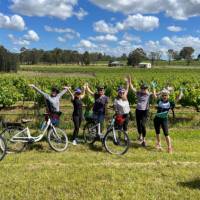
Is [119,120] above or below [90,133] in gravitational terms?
above

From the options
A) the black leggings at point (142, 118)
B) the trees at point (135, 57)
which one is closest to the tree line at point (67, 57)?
the trees at point (135, 57)

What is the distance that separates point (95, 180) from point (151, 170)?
1273 mm

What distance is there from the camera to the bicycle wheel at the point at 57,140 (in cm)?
926

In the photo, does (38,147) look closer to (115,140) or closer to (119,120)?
(115,140)

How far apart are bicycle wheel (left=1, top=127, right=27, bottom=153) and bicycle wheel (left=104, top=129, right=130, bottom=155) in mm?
1967

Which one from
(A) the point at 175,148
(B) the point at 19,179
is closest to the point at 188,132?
(A) the point at 175,148

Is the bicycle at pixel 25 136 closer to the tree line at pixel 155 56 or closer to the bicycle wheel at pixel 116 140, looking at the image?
the bicycle wheel at pixel 116 140

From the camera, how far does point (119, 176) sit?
7.05 metres

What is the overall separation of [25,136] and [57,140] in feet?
2.55

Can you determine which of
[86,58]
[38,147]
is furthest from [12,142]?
[86,58]

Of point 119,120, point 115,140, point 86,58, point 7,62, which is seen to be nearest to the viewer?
point 115,140

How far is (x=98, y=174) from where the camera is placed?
720cm

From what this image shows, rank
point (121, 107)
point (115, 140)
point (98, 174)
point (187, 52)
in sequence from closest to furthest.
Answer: point (98, 174), point (115, 140), point (121, 107), point (187, 52)

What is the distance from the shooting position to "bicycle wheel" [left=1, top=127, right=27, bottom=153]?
8953mm
